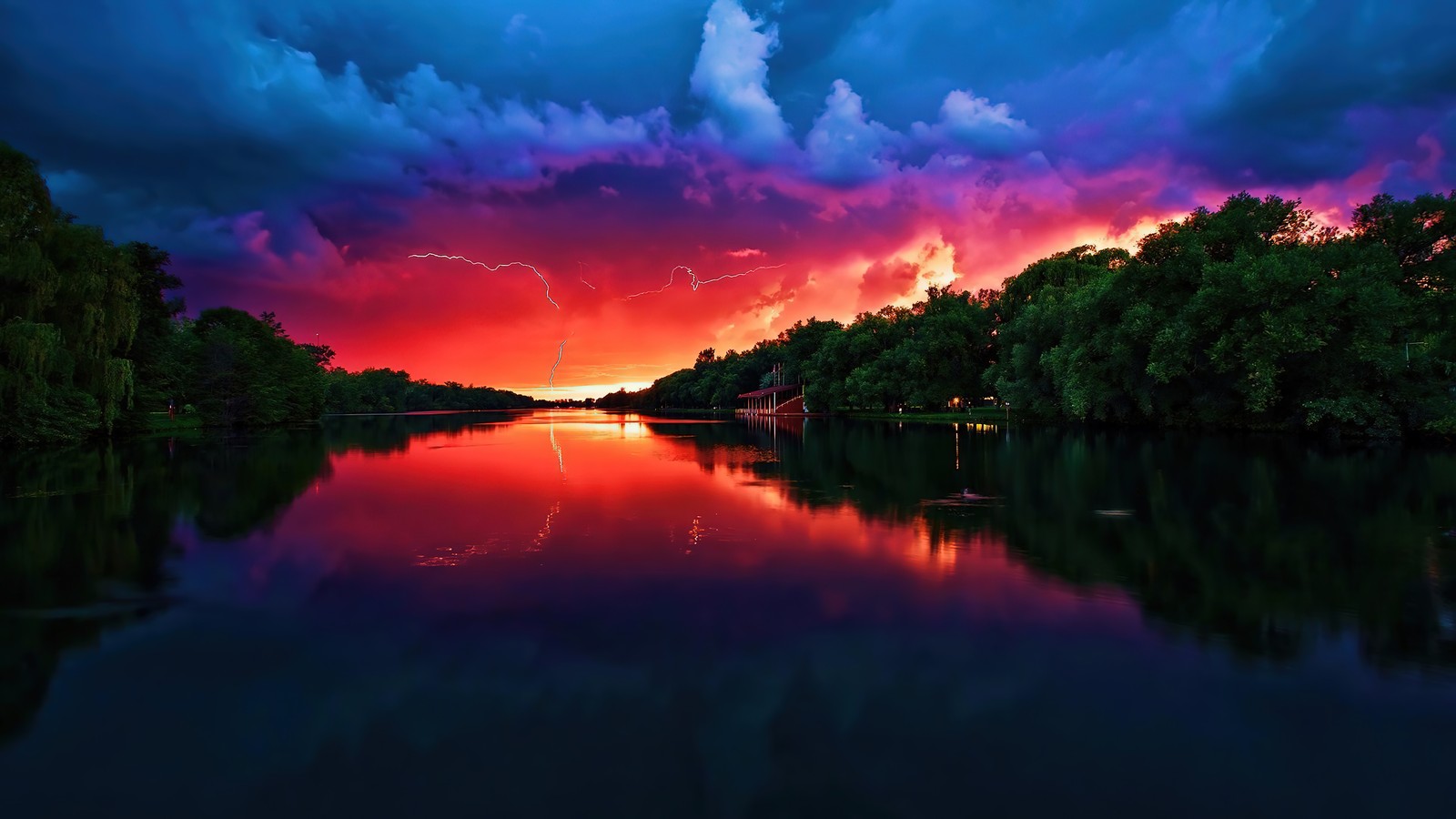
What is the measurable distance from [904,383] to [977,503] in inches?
2657

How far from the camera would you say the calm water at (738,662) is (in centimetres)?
485

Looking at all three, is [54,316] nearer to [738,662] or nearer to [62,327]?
[62,327]

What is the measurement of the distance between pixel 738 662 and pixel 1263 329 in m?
39.0

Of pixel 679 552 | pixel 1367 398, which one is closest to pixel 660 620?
pixel 679 552

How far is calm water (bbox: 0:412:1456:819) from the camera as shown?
4.85m

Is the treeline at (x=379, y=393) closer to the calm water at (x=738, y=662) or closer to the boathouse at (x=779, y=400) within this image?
the boathouse at (x=779, y=400)

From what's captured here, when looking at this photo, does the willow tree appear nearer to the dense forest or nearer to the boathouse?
the dense forest

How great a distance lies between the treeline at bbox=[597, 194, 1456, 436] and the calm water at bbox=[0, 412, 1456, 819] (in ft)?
73.6

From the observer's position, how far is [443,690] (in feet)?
21.0

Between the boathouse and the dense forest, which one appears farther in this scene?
the boathouse

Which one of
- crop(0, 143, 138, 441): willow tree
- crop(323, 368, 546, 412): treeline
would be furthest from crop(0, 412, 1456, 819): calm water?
crop(323, 368, 546, 412): treeline

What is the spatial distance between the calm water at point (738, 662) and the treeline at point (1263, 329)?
22420 millimetres

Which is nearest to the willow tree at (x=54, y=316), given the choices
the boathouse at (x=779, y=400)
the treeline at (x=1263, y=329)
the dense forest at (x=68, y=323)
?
the dense forest at (x=68, y=323)

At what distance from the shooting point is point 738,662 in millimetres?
6941
